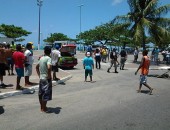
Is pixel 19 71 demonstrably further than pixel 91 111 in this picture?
Yes

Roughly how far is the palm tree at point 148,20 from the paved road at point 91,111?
42.2ft

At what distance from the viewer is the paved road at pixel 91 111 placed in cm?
771

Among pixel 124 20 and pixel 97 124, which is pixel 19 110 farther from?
pixel 124 20

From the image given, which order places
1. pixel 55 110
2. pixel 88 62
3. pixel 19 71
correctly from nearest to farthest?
pixel 55 110 → pixel 19 71 → pixel 88 62

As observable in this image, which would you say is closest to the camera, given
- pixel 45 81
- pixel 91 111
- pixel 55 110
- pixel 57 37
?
pixel 45 81

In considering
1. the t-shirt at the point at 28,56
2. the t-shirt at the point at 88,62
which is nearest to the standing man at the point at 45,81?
the t-shirt at the point at 28,56

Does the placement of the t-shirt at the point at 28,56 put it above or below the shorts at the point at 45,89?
above

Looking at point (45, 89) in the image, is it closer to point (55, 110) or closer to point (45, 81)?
point (45, 81)

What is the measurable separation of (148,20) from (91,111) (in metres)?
18.8

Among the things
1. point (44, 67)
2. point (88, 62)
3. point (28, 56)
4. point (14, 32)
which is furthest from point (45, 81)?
point (14, 32)

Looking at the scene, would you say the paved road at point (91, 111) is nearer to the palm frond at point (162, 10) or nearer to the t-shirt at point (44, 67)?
the t-shirt at point (44, 67)

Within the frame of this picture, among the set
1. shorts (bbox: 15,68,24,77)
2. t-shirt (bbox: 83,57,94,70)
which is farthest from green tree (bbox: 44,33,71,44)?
shorts (bbox: 15,68,24,77)

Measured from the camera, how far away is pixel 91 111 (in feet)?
30.5

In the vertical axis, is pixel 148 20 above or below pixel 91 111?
above
